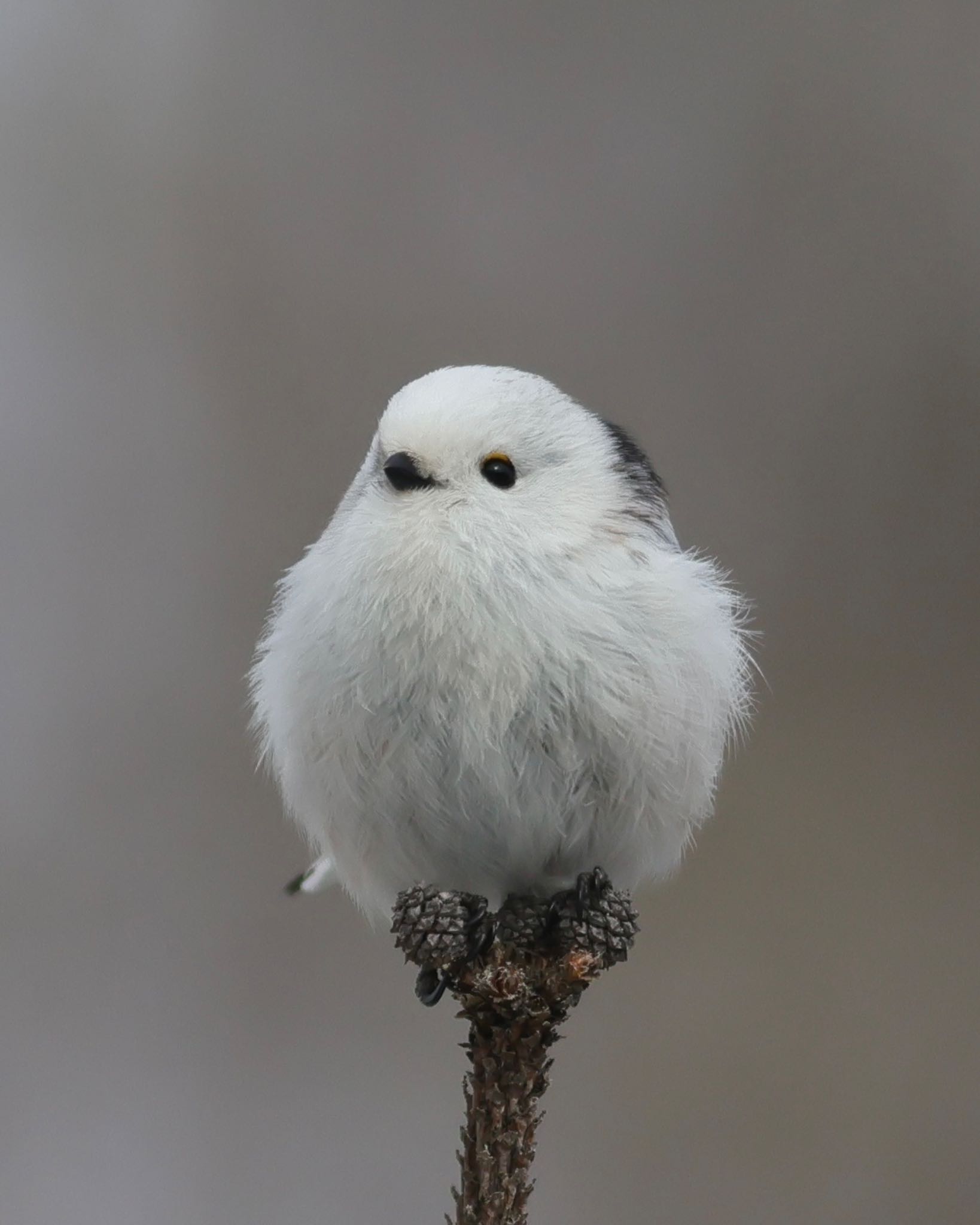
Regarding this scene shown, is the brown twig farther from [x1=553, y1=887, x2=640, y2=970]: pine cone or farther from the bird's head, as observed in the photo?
the bird's head

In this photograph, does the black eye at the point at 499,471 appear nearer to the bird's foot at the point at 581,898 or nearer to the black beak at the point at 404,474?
the black beak at the point at 404,474

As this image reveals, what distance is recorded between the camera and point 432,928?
0.85 m

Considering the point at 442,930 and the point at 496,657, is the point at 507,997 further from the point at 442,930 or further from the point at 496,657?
the point at 496,657

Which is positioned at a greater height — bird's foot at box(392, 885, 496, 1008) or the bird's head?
the bird's head

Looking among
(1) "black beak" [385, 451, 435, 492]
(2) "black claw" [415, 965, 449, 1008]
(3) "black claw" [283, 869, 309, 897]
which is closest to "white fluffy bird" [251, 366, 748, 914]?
(1) "black beak" [385, 451, 435, 492]

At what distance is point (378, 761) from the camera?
980 mm

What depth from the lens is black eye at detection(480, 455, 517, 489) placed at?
97 cm

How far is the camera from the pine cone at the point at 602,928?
859 millimetres

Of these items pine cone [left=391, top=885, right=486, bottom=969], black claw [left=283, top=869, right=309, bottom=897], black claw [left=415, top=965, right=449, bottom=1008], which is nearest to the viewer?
pine cone [left=391, top=885, right=486, bottom=969]

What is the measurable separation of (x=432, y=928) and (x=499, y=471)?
0.32m

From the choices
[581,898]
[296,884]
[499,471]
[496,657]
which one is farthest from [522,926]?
[296,884]

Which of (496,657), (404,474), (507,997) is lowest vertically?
(507,997)

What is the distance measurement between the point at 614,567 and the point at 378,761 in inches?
8.6

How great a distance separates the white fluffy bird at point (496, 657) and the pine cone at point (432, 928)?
121 mm
